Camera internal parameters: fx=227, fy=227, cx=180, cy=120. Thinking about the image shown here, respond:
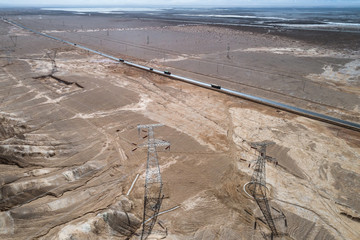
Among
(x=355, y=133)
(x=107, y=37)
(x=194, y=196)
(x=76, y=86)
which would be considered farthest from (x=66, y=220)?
(x=107, y=37)

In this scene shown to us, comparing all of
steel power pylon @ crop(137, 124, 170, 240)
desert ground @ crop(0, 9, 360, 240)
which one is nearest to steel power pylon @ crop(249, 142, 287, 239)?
desert ground @ crop(0, 9, 360, 240)

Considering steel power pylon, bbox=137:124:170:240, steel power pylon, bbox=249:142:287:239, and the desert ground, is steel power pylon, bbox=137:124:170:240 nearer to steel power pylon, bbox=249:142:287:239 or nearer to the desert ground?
the desert ground

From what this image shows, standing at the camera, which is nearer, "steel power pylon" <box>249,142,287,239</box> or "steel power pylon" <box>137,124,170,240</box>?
"steel power pylon" <box>137,124,170,240</box>

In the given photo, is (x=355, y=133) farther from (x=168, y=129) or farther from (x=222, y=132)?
(x=168, y=129)

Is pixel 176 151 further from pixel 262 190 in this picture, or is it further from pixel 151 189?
pixel 262 190

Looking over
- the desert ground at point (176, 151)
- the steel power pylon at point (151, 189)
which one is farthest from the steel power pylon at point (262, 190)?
the steel power pylon at point (151, 189)
